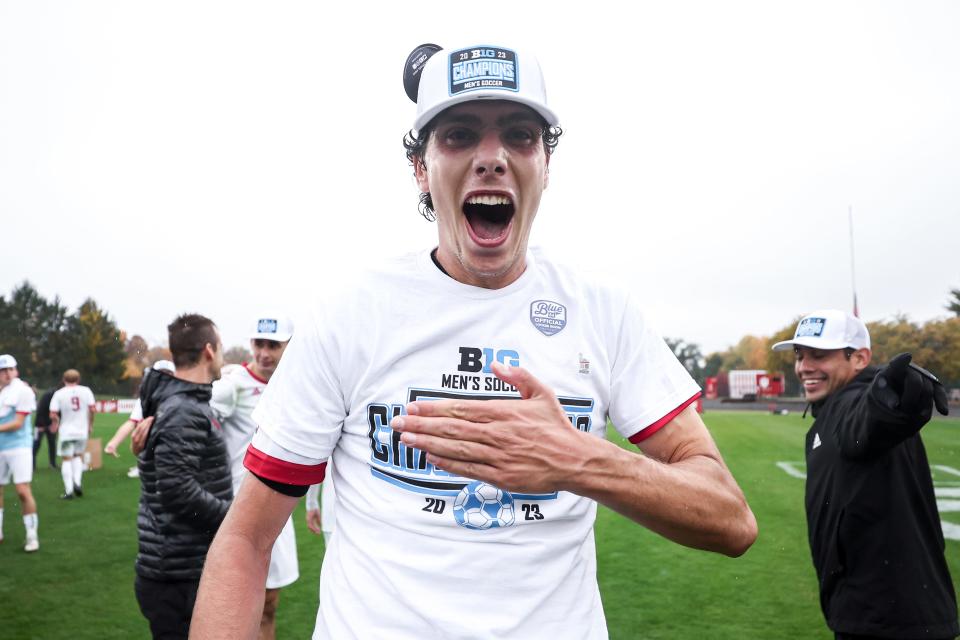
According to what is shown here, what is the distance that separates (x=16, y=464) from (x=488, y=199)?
9.92m

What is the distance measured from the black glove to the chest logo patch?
2.50 metres

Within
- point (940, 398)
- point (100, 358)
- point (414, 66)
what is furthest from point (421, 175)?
point (100, 358)

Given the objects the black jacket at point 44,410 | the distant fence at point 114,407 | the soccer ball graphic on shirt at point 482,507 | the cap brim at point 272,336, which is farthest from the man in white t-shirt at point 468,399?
the distant fence at point 114,407

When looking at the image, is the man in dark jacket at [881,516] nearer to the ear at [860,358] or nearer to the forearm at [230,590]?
the ear at [860,358]

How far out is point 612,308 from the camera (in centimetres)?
213

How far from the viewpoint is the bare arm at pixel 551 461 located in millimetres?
1549

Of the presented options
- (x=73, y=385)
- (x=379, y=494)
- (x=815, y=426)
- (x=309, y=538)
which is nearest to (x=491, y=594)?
(x=379, y=494)

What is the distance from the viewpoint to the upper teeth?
201 centimetres

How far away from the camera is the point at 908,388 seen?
3723 mm

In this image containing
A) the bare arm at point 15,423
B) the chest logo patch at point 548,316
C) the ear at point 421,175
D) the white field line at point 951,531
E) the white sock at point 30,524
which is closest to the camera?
the chest logo patch at point 548,316

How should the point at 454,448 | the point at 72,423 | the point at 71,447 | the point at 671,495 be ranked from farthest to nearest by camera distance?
the point at 71,447
the point at 72,423
the point at 671,495
the point at 454,448

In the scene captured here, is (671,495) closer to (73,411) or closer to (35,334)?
(73,411)

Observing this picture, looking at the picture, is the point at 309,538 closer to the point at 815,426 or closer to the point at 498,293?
the point at 815,426

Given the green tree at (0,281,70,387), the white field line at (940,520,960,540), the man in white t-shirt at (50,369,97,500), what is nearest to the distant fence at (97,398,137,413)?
the green tree at (0,281,70,387)
